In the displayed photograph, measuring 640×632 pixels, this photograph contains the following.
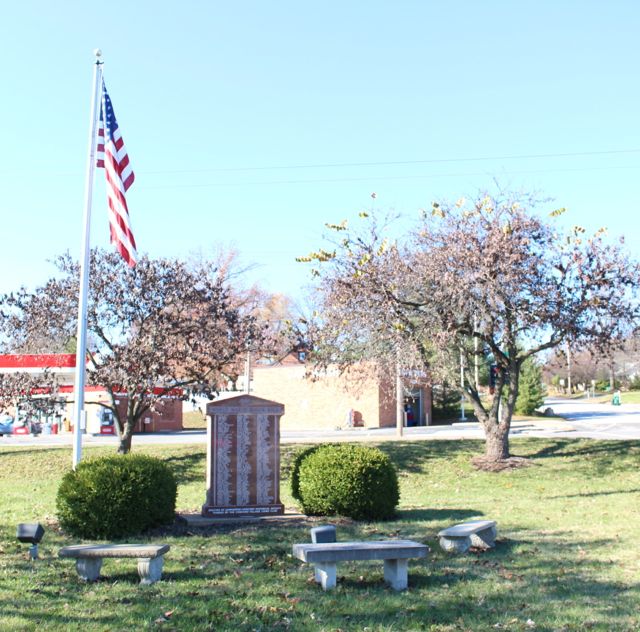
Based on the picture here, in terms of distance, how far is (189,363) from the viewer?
20391 mm

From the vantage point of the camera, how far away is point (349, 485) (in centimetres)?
1077

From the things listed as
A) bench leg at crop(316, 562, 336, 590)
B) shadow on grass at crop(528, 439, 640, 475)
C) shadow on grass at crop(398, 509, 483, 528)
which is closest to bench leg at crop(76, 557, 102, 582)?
bench leg at crop(316, 562, 336, 590)

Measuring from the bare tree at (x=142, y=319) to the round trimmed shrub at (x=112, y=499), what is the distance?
31.2 feet

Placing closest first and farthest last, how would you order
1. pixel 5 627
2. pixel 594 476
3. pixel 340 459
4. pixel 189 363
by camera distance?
pixel 5 627 → pixel 340 459 → pixel 594 476 → pixel 189 363

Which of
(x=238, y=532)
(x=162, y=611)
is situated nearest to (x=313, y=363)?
(x=238, y=532)

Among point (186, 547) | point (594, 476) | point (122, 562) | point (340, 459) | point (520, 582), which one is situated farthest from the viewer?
point (594, 476)

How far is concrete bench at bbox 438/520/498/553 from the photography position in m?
8.49

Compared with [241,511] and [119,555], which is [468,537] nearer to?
[241,511]

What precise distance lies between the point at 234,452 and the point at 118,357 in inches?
353

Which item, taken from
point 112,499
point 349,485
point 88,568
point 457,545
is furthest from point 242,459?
point 88,568

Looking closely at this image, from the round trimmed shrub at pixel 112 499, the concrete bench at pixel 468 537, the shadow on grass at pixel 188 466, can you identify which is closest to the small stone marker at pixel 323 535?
the concrete bench at pixel 468 537

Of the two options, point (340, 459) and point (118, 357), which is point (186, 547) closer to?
point (340, 459)

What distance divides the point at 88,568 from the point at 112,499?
89.8 inches

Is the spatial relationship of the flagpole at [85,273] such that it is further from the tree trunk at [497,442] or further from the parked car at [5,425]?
the parked car at [5,425]
